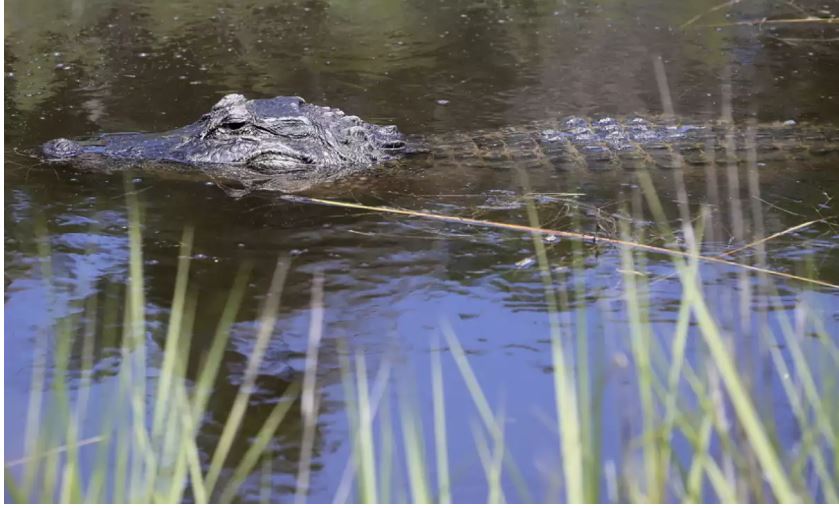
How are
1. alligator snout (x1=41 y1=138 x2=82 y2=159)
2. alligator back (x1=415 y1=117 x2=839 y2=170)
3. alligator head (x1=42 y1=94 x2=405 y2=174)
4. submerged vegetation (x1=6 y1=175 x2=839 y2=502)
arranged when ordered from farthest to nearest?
alligator back (x1=415 y1=117 x2=839 y2=170) < alligator head (x1=42 y1=94 x2=405 y2=174) < alligator snout (x1=41 y1=138 x2=82 y2=159) < submerged vegetation (x1=6 y1=175 x2=839 y2=502)

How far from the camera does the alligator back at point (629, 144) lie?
6.18 meters

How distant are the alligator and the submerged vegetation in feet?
3.93

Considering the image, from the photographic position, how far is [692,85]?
8156 mm

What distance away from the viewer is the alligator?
6.07 metres

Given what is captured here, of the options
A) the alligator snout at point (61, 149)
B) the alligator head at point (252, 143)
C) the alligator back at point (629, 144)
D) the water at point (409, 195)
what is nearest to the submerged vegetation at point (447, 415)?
the water at point (409, 195)

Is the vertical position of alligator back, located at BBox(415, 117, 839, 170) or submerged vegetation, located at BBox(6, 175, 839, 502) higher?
alligator back, located at BBox(415, 117, 839, 170)

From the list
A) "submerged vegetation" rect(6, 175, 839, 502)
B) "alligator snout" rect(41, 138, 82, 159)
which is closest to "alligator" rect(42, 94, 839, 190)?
"alligator snout" rect(41, 138, 82, 159)

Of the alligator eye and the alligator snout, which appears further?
the alligator eye

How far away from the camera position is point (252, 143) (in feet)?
20.2

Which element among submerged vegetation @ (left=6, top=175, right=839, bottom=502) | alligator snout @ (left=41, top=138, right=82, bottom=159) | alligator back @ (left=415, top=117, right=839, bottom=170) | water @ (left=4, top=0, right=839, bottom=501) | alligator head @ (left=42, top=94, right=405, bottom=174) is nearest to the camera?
submerged vegetation @ (left=6, top=175, right=839, bottom=502)

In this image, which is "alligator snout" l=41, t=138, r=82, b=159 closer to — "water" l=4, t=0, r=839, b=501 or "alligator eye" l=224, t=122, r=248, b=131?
"water" l=4, t=0, r=839, b=501

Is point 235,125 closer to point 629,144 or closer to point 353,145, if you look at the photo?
point 353,145

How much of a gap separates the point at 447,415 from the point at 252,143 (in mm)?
3317

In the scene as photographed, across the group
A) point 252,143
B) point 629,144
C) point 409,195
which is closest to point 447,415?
point 409,195
